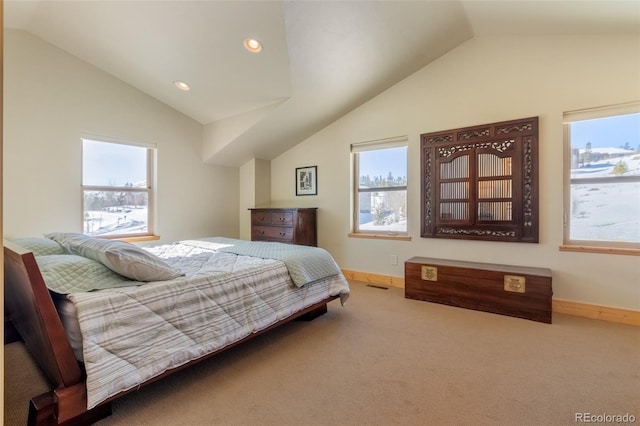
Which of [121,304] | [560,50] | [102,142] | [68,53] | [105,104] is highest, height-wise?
[68,53]

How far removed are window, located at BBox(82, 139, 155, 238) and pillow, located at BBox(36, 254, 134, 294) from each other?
2248mm

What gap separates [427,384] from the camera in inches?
68.6

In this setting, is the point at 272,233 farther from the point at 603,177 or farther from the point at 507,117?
the point at 603,177

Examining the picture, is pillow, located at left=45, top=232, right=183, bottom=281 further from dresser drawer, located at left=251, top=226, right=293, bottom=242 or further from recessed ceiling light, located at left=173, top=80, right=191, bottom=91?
recessed ceiling light, located at left=173, top=80, right=191, bottom=91

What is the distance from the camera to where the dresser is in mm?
4105

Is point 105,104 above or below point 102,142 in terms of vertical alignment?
→ above

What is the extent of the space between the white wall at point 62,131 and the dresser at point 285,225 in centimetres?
105

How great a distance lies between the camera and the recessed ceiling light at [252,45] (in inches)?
110

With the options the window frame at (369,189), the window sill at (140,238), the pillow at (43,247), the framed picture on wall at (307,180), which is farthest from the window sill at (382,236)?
the pillow at (43,247)

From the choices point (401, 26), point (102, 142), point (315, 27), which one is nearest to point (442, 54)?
point (401, 26)

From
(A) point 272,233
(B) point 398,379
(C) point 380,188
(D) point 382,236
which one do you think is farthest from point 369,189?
(B) point 398,379

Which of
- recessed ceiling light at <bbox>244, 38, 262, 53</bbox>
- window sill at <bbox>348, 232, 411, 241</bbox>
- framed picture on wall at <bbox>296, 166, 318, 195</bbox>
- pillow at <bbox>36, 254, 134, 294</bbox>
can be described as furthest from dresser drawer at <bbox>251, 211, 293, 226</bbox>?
pillow at <bbox>36, 254, 134, 294</bbox>

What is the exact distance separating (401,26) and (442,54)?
88cm

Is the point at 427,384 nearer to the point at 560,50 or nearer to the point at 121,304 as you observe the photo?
the point at 121,304
